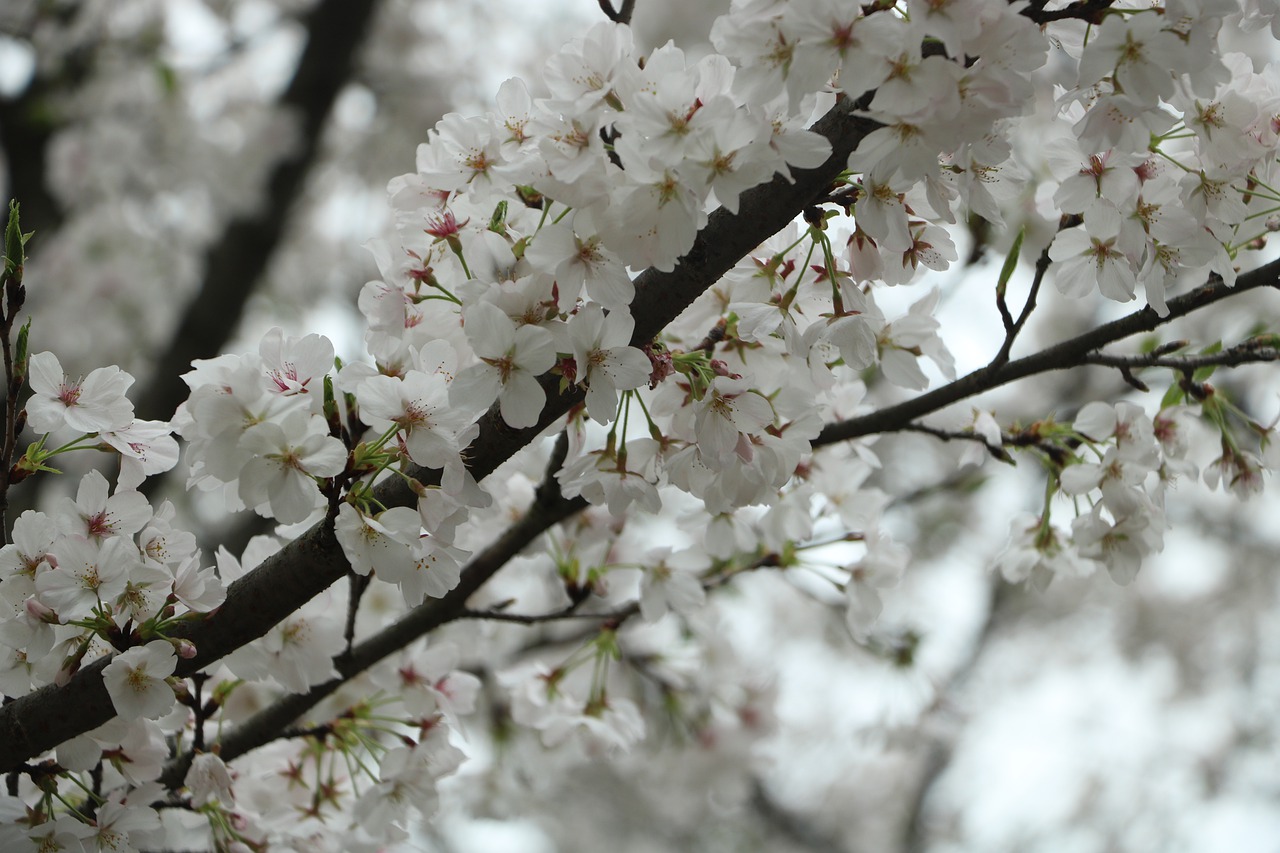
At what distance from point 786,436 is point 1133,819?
10.4m

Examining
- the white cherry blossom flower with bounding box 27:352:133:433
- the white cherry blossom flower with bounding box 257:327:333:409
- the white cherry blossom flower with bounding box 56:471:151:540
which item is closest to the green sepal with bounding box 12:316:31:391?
the white cherry blossom flower with bounding box 27:352:133:433

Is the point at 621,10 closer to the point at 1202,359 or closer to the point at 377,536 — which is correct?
the point at 377,536

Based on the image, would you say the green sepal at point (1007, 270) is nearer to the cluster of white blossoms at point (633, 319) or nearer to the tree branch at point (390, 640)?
the cluster of white blossoms at point (633, 319)

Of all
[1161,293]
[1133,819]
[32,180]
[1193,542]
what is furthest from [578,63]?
[1133,819]

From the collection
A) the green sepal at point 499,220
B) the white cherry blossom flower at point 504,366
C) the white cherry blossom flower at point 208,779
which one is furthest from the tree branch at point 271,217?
the white cherry blossom flower at point 504,366

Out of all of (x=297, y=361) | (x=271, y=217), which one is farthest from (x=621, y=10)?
(x=271, y=217)

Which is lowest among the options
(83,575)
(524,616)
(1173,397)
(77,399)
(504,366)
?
(524,616)

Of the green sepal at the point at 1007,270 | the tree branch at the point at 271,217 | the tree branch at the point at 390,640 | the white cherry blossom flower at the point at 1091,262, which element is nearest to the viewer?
the white cherry blossom flower at the point at 1091,262

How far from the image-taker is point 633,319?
1024 mm

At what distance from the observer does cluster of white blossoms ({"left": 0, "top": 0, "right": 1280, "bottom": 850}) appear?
93 centimetres

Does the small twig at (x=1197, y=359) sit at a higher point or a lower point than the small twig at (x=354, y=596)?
higher

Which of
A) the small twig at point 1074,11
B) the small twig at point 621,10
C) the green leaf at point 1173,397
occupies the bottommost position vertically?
the green leaf at point 1173,397

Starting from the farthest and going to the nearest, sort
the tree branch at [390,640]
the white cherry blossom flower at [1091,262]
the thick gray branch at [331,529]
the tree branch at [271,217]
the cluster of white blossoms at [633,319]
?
the tree branch at [271,217]
the tree branch at [390,640]
the white cherry blossom flower at [1091,262]
the thick gray branch at [331,529]
the cluster of white blossoms at [633,319]

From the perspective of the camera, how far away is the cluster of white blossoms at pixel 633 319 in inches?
36.8
